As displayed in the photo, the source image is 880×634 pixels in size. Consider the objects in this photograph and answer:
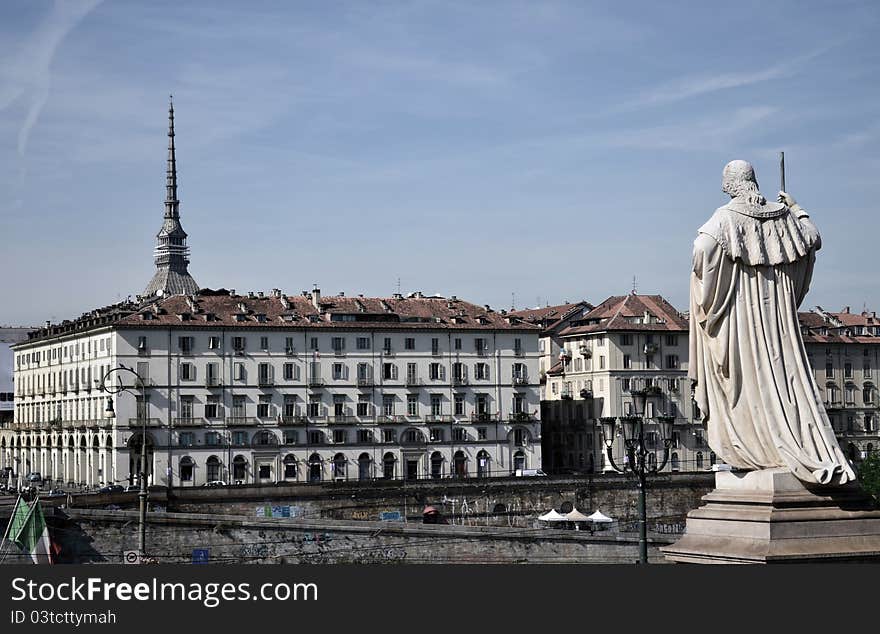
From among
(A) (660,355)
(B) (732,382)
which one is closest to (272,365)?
(A) (660,355)

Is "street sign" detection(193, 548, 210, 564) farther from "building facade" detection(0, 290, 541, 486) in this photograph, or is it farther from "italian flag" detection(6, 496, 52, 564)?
"building facade" detection(0, 290, 541, 486)

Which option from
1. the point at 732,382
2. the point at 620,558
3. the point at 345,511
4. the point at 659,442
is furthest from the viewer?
the point at 659,442

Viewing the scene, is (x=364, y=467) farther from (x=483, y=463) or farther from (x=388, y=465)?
(x=483, y=463)

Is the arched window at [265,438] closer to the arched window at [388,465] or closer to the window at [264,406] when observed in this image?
the window at [264,406]

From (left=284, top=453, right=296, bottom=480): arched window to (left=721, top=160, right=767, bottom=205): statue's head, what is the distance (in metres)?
88.2

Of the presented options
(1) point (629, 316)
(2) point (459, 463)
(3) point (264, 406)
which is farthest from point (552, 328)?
Answer: (3) point (264, 406)

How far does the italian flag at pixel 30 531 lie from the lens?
213 feet

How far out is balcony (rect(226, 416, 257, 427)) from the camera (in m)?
103

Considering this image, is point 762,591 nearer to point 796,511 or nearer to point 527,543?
point 796,511

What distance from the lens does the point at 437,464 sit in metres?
108

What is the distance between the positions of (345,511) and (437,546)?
16139 mm

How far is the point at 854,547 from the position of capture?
51.6ft

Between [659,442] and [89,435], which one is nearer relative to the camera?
[89,435]

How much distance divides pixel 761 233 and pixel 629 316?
100 meters
